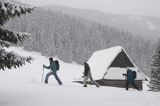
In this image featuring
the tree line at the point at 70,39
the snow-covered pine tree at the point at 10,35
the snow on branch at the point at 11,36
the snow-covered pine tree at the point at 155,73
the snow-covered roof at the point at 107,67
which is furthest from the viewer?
the tree line at the point at 70,39

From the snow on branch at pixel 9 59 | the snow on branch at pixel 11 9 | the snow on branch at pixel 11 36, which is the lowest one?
the snow on branch at pixel 9 59

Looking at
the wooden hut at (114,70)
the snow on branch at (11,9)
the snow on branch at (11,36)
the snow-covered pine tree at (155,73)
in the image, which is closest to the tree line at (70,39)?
the snow-covered pine tree at (155,73)

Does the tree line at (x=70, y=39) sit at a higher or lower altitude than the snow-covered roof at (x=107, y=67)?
higher

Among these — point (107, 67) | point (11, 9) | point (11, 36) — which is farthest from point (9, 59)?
point (107, 67)

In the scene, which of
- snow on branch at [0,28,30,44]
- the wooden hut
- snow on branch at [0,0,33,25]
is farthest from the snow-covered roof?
snow on branch at [0,0,33,25]

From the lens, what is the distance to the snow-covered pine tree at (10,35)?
408 inches

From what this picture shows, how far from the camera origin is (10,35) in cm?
1123

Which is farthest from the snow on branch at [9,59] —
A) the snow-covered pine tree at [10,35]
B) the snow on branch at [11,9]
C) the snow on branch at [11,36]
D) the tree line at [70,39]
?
the tree line at [70,39]

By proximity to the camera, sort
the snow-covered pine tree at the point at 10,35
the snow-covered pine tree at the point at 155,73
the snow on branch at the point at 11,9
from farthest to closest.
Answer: the snow-covered pine tree at the point at 155,73 < the snow-covered pine tree at the point at 10,35 < the snow on branch at the point at 11,9

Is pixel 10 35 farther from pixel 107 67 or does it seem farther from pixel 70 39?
pixel 70 39

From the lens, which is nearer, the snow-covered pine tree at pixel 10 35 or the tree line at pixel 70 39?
the snow-covered pine tree at pixel 10 35

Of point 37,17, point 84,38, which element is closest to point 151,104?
point 84,38

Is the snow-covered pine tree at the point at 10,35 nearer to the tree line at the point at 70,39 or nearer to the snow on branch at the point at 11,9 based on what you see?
the snow on branch at the point at 11,9

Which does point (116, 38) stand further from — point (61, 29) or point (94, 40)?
point (61, 29)
